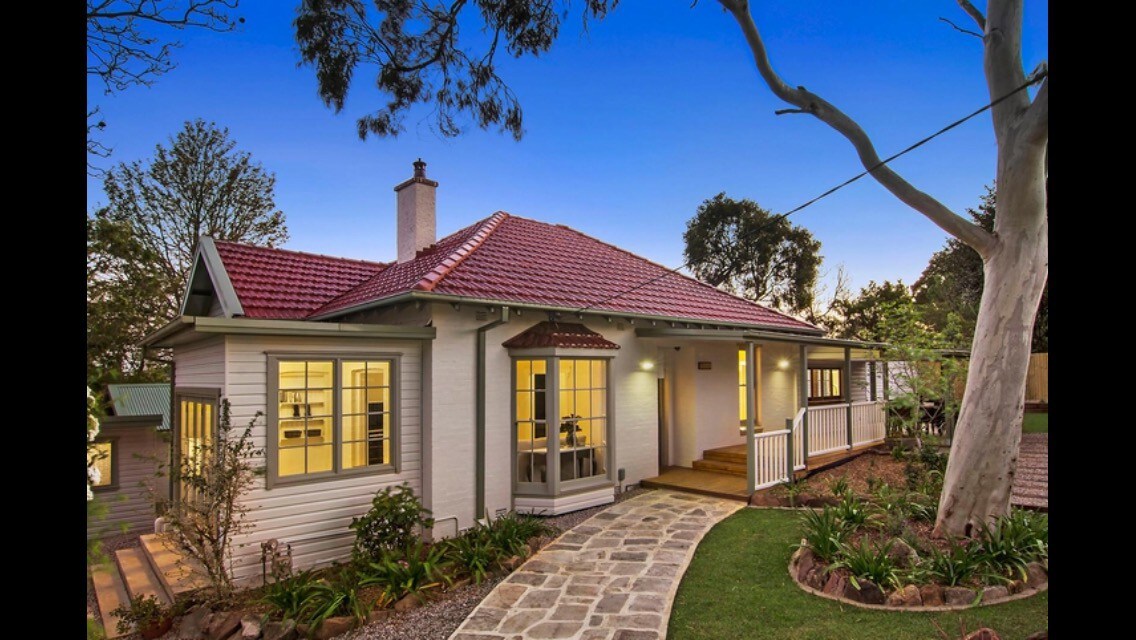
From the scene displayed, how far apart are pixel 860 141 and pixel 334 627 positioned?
24.9 feet

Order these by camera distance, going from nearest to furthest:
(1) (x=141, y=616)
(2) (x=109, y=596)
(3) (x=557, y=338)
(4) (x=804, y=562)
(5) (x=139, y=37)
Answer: (5) (x=139, y=37), (1) (x=141, y=616), (4) (x=804, y=562), (2) (x=109, y=596), (3) (x=557, y=338)

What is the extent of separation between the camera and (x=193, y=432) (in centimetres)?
870

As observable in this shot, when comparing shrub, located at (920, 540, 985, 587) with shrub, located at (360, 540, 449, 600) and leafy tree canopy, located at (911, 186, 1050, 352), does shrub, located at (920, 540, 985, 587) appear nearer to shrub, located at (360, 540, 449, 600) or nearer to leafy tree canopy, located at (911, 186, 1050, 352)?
shrub, located at (360, 540, 449, 600)

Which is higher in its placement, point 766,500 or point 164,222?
point 164,222

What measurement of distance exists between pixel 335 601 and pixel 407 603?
682 millimetres

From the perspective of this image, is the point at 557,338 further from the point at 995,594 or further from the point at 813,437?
the point at 995,594

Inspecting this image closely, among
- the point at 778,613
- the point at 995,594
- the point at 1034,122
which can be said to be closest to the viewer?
the point at 778,613

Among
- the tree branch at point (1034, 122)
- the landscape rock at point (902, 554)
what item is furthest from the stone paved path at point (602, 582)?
the tree branch at point (1034, 122)

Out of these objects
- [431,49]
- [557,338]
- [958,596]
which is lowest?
[958,596]

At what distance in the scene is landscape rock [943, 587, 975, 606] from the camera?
17.8ft

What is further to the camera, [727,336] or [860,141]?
[727,336]

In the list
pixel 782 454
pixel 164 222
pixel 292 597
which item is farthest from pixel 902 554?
pixel 164 222

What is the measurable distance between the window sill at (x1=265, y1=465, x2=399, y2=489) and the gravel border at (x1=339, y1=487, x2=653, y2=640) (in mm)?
2214
